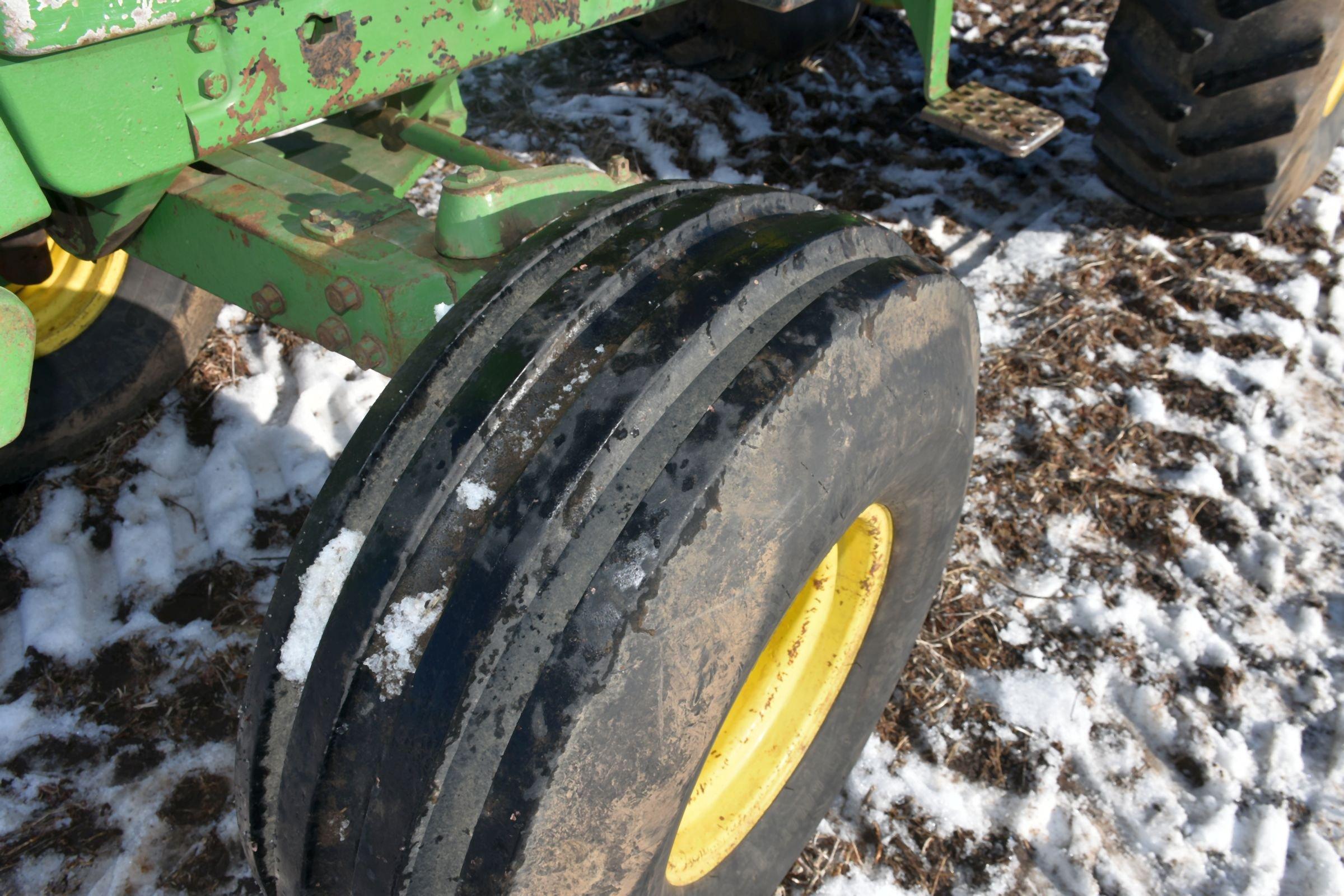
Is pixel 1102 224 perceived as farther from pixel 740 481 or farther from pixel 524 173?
pixel 740 481

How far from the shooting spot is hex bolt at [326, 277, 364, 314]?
1368 millimetres

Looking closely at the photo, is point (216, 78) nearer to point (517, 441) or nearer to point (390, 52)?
point (390, 52)

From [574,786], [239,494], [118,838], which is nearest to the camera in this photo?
[574,786]

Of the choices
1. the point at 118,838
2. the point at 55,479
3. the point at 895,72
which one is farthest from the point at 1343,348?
the point at 55,479

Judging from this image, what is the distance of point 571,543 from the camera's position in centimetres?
92

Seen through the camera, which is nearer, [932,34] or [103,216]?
[103,216]

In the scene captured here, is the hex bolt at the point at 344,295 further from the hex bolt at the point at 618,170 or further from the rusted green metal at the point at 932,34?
the rusted green metal at the point at 932,34

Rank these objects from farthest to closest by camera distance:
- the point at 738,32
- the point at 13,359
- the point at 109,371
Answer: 1. the point at 738,32
2. the point at 109,371
3. the point at 13,359

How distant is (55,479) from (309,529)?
1.78 meters

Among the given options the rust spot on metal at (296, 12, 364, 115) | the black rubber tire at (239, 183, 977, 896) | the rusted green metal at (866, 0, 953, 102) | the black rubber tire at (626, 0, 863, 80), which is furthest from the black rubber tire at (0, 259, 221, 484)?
the black rubber tire at (626, 0, 863, 80)

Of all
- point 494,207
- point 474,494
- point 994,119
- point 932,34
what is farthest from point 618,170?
point 994,119

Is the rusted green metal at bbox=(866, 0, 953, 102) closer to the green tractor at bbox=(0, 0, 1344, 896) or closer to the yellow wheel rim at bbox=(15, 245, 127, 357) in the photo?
the green tractor at bbox=(0, 0, 1344, 896)

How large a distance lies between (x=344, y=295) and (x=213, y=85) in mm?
334

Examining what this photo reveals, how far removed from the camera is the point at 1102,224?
10.5 ft
